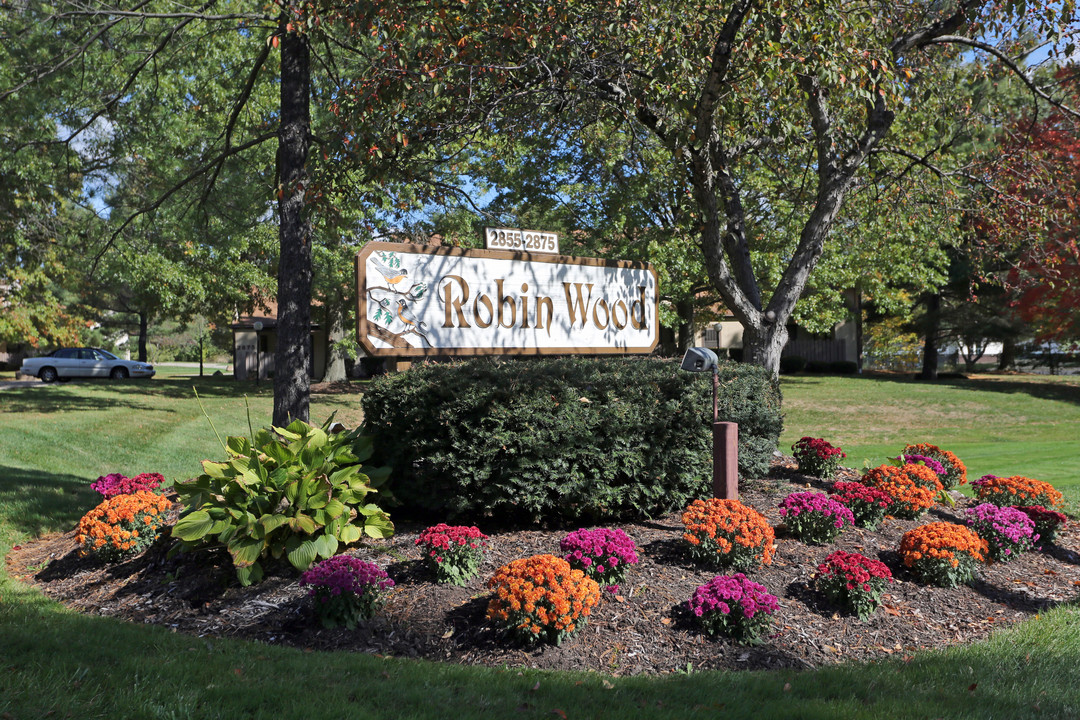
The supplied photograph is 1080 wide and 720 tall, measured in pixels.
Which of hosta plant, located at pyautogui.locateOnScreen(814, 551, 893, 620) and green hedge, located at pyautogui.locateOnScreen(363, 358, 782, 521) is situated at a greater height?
green hedge, located at pyautogui.locateOnScreen(363, 358, 782, 521)

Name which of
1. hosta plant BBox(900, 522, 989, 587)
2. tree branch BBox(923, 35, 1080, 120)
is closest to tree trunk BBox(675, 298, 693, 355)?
tree branch BBox(923, 35, 1080, 120)

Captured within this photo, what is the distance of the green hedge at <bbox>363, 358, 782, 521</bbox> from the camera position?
495 centimetres

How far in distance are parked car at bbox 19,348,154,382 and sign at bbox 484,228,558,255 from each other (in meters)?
29.8

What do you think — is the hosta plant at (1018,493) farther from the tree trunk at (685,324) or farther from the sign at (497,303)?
the tree trunk at (685,324)

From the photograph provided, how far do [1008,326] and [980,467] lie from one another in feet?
63.5

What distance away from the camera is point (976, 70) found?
888 centimetres

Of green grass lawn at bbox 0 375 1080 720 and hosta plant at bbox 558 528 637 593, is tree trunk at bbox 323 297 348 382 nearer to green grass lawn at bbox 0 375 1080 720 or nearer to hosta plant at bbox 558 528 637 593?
hosta plant at bbox 558 528 637 593

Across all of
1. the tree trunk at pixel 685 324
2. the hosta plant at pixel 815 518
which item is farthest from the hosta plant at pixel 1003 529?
the tree trunk at pixel 685 324

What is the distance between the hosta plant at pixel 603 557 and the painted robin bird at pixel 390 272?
2.52 meters

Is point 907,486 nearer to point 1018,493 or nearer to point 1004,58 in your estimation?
point 1018,493

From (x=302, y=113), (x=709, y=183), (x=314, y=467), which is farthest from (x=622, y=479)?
(x=302, y=113)

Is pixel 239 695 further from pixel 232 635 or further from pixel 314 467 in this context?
pixel 314 467

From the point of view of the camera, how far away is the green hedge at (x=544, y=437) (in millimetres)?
4949

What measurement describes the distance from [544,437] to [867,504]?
109 inches
